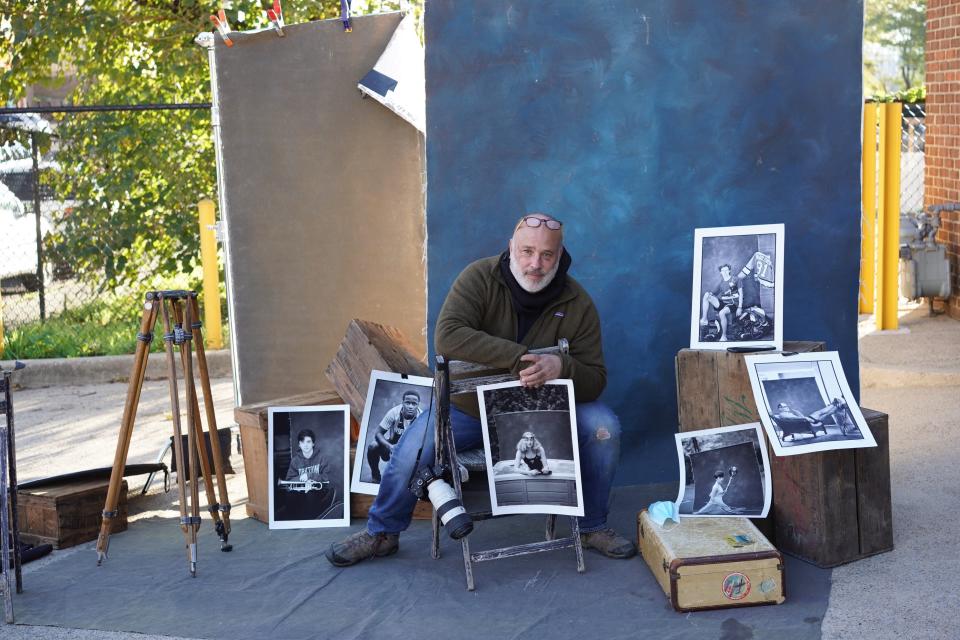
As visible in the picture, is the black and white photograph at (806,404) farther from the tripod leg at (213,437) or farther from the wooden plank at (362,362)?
the tripod leg at (213,437)

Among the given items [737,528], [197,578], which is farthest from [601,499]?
[197,578]

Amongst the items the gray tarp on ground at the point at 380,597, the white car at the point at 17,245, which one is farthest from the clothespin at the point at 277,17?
the white car at the point at 17,245

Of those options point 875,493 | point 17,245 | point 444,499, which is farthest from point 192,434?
point 17,245

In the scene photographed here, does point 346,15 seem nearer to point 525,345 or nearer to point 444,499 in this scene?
point 525,345

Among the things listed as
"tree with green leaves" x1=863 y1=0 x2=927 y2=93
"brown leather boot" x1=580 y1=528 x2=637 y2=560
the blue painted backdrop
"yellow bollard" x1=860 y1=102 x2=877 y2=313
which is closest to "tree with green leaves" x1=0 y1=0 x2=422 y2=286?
the blue painted backdrop

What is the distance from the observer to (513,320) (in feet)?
15.8

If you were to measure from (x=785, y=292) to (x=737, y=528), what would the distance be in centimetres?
161

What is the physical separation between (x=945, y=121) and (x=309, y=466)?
6.27 m

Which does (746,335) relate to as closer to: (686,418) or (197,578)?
(686,418)

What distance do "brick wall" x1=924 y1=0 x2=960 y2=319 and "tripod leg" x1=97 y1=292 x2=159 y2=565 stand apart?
6.50 m

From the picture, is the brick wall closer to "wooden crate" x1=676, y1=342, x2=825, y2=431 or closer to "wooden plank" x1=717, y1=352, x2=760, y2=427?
"wooden crate" x1=676, y1=342, x2=825, y2=431

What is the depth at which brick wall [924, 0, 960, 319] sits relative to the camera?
8.90 meters

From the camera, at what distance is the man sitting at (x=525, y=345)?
4.71 m

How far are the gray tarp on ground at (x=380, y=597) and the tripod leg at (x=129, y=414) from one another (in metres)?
0.18
